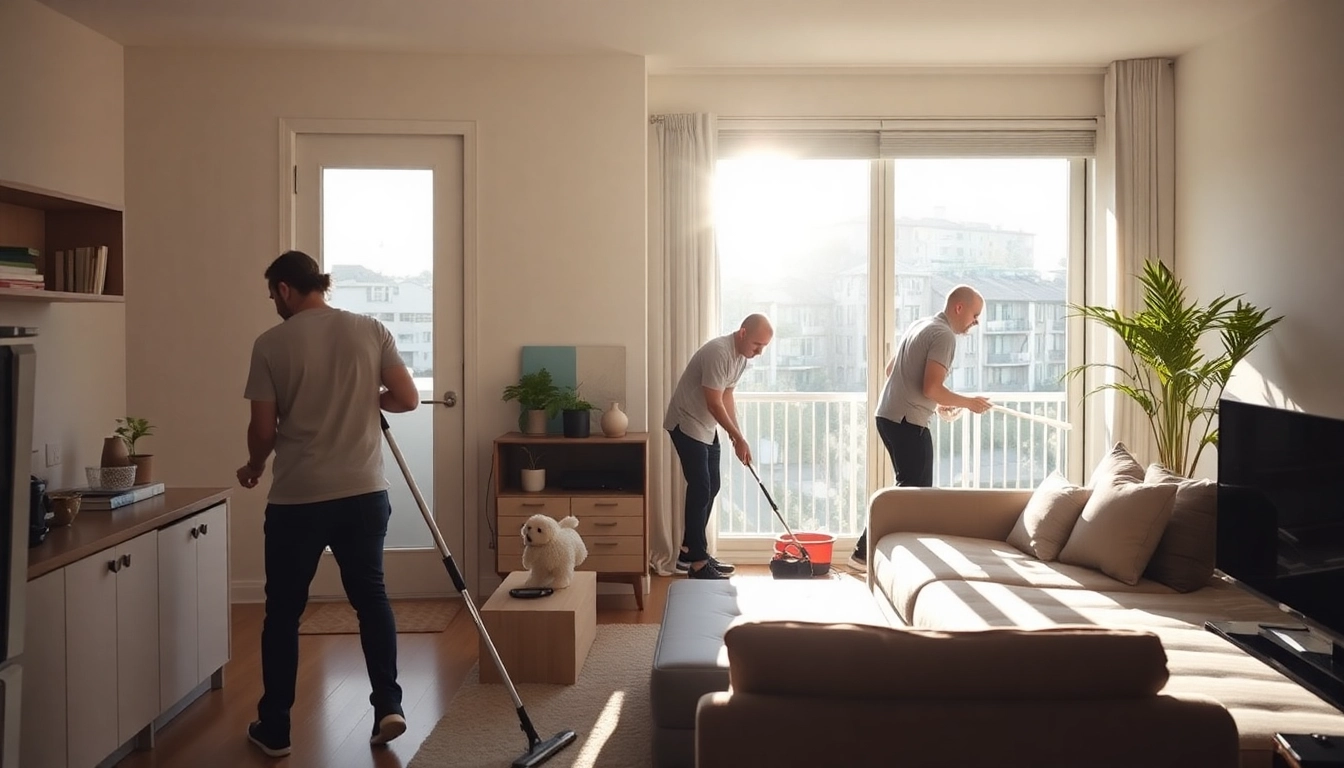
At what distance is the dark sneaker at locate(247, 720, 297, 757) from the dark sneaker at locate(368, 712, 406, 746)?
0.25 meters

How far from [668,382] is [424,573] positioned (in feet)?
5.11

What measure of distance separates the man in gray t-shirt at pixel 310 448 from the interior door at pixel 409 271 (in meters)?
2.00

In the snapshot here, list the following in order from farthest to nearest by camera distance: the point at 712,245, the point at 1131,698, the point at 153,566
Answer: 1. the point at 712,245
2. the point at 153,566
3. the point at 1131,698

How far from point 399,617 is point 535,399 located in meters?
1.16

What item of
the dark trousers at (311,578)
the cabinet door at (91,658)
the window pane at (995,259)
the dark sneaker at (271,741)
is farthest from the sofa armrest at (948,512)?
Result: the cabinet door at (91,658)

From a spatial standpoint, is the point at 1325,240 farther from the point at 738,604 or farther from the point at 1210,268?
the point at 738,604

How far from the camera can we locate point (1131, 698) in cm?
185

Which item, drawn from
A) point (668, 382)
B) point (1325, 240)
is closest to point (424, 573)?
point (668, 382)

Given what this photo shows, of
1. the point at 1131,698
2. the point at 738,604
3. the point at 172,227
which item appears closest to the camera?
the point at 1131,698

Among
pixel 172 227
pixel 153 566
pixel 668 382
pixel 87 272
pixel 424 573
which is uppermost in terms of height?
pixel 172 227

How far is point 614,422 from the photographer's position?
5.17m

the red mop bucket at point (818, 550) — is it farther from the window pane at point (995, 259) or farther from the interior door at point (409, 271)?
the interior door at point (409, 271)

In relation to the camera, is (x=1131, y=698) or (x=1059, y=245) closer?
(x=1131, y=698)

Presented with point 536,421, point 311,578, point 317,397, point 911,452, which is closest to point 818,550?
point 911,452
